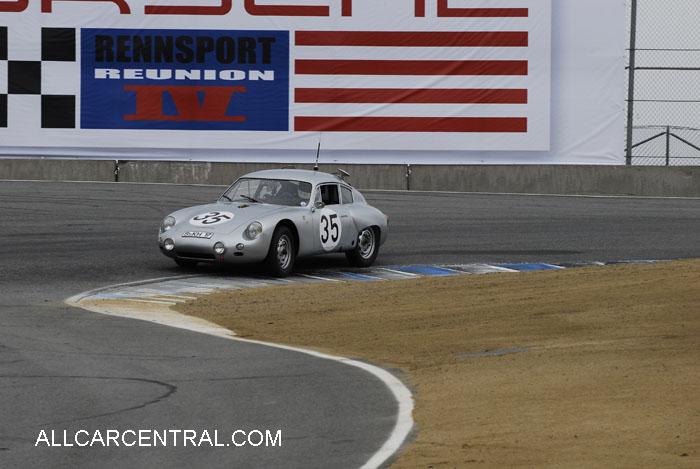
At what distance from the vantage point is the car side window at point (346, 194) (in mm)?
16312

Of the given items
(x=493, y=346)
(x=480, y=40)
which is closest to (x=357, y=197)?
(x=493, y=346)

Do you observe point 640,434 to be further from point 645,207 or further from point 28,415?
point 645,207

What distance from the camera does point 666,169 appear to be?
27.2 m

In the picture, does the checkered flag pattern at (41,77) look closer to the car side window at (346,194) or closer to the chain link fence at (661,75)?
the chain link fence at (661,75)

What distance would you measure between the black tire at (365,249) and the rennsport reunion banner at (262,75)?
11.7m

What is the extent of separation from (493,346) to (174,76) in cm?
1957

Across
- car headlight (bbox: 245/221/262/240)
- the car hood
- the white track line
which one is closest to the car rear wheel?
the car hood

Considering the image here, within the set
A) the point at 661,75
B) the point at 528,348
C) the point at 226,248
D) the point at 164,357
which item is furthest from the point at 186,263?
the point at 661,75

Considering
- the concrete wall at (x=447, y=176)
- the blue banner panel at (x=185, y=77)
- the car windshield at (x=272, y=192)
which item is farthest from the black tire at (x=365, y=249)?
the blue banner panel at (x=185, y=77)

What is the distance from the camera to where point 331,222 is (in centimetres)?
1565

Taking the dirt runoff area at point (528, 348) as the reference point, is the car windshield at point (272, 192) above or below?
above

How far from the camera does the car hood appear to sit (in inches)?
577

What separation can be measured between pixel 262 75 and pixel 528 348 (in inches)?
763

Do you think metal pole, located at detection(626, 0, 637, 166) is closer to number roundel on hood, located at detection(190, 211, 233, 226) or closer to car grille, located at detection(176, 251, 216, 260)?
number roundel on hood, located at detection(190, 211, 233, 226)
